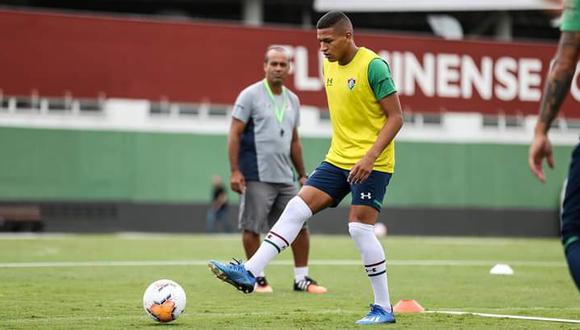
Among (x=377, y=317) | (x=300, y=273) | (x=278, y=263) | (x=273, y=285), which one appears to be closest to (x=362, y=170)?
(x=377, y=317)

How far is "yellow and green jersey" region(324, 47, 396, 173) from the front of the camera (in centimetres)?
845

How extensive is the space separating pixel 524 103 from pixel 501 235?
4.31 metres

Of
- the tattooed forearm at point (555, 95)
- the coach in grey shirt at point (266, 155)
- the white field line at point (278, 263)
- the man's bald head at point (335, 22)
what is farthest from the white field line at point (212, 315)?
the white field line at point (278, 263)

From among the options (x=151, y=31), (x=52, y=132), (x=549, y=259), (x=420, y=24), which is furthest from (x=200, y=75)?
(x=420, y=24)

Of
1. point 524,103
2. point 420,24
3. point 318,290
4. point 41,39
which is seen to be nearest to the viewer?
point 318,290

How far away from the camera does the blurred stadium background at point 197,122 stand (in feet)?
101

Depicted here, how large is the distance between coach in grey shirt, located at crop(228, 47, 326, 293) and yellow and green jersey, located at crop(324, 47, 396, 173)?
3133 millimetres

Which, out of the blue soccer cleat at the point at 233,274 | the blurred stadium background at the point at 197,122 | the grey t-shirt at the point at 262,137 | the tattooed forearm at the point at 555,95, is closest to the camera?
the tattooed forearm at the point at 555,95

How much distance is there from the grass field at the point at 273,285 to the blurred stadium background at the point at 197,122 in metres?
10.4

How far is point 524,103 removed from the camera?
34.4 meters

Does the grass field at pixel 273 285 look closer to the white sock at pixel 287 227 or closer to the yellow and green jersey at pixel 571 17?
the white sock at pixel 287 227

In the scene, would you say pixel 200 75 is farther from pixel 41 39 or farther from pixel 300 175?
pixel 300 175

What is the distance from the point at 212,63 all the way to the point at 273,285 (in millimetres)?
19940

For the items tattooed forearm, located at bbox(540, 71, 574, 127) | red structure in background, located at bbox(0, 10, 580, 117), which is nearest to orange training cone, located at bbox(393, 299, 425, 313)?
tattooed forearm, located at bbox(540, 71, 574, 127)
